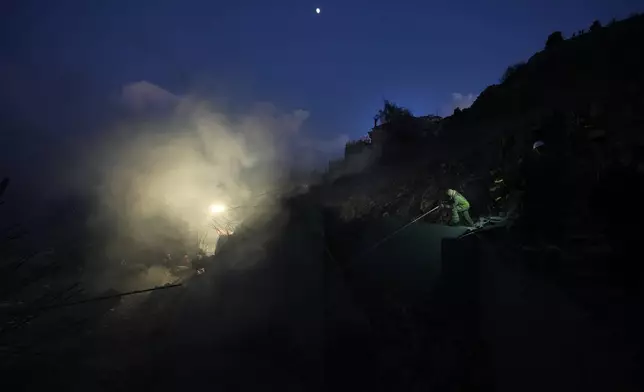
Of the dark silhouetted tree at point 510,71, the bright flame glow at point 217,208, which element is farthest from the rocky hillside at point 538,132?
the bright flame glow at point 217,208

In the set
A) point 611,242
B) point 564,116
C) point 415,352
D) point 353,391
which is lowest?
point 353,391

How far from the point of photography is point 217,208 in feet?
61.3

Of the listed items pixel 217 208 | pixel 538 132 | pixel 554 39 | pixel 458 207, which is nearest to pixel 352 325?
pixel 458 207

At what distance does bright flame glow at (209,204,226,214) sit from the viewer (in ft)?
59.9

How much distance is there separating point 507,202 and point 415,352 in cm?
470

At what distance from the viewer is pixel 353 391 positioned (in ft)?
23.5

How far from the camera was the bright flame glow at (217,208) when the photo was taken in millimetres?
18250

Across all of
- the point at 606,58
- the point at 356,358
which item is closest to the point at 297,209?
the point at 356,358

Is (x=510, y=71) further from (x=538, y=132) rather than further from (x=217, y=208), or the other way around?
(x=217, y=208)

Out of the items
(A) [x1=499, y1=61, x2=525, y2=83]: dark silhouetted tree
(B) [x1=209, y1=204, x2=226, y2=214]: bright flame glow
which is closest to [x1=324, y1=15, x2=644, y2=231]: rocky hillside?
(A) [x1=499, y1=61, x2=525, y2=83]: dark silhouetted tree

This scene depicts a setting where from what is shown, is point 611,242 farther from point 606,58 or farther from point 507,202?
point 606,58

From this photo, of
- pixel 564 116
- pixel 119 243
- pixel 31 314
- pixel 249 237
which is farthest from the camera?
pixel 119 243

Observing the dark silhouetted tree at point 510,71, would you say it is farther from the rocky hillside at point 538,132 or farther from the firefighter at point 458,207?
the firefighter at point 458,207

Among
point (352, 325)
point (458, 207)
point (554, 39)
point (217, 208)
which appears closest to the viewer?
point (352, 325)
